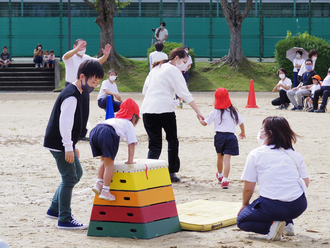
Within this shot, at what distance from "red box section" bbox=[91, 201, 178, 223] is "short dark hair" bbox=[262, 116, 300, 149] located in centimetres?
113

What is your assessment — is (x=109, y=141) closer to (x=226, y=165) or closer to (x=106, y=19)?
(x=226, y=165)

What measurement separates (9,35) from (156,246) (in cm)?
2859

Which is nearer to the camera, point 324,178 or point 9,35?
point 324,178

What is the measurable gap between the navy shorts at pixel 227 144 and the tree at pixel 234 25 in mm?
21607

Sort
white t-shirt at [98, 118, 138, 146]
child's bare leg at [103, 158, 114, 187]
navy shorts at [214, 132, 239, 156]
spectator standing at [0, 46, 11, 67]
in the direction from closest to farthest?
1. child's bare leg at [103, 158, 114, 187]
2. white t-shirt at [98, 118, 138, 146]
3. navy shorts at [214, 132, 239, 156]
4. spectator standing at [0, 46, 11, 67]

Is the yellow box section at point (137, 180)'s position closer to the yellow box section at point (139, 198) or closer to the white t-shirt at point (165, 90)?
the yellow box section at point (139, 198)

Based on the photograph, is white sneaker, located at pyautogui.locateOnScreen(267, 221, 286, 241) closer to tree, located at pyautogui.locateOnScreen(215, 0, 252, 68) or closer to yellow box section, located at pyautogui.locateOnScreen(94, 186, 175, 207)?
yellow box section, located at pyautogui.locateOnScreen(94, 186, 175, 207)

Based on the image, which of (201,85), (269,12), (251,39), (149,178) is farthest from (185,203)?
(269,12)

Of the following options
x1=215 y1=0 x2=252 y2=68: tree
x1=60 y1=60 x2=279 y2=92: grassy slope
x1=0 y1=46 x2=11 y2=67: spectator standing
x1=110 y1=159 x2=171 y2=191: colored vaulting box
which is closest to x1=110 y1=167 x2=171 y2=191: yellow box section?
x1=110 y1=159 x2=171 y2=191: colored vaulting box

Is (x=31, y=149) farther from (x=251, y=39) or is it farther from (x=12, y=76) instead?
(x=251, y=39)

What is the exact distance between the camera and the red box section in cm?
437

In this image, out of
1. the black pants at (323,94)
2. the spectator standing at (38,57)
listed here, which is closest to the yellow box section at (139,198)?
the black pants at (323,94)

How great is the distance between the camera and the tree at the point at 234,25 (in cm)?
2748

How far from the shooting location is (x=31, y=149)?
9195mm
